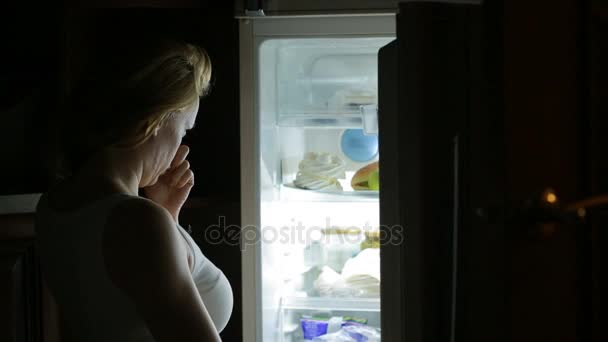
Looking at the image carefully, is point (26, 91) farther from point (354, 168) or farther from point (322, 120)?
point (354, 168)

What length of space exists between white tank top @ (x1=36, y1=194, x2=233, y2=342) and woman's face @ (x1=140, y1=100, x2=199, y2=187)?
0.13 meters

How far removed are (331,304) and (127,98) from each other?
88 centimetres

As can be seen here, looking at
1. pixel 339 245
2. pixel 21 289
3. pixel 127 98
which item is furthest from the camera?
pixel 339 245

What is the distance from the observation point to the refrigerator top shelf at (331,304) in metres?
1.61

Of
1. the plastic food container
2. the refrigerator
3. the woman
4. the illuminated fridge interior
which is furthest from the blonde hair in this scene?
the plastic food container

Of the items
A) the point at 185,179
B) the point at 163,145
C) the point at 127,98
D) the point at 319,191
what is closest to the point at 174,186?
the point at 185,179

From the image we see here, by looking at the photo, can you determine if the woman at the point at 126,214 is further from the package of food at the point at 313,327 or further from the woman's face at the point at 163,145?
the package of food at the point at 313,327

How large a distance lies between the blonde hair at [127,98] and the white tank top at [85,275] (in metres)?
0.12

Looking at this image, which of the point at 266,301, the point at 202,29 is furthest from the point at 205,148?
the point at 266,301

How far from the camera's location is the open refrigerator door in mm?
1558

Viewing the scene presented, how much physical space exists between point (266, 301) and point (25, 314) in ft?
1.80

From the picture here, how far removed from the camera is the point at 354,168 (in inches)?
65.7

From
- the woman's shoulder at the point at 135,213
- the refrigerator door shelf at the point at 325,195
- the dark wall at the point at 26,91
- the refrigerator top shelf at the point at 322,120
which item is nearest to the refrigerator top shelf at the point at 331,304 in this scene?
the refrigerator door shelf at the point at 325,195

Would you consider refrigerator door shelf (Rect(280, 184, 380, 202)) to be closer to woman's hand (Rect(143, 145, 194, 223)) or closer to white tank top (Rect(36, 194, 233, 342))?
woman's hand (Rect(143, 145, 194, 223))
